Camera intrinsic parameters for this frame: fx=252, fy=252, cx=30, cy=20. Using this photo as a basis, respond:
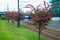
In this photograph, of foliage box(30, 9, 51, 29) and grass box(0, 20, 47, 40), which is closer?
grass box(0, 20, 47, 40)

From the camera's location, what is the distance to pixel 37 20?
19047 mm

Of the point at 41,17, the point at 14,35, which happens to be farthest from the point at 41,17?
the point at 14,35

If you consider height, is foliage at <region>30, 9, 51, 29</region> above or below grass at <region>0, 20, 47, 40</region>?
above

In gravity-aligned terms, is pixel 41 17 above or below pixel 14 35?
above

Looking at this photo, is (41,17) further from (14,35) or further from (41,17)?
(14,35)

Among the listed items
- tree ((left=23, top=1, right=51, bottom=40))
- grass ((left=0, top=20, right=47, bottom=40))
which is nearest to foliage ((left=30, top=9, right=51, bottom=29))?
tree ((left=23, top=1, right=51, bottom=40))

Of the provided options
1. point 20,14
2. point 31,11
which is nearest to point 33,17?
point 31,11

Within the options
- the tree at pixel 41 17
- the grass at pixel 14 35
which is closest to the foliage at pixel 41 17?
the tree at pixel 41 17

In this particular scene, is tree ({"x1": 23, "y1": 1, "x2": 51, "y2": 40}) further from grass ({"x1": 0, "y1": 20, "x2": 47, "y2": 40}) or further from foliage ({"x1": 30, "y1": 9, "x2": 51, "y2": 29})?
grass ({"x1": 0, "y1": 20, "x2": 47, "y2": 40})

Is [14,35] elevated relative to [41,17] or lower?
lower

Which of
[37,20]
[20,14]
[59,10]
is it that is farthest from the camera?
[59,10]

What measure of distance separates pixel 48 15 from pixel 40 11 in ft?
2.25

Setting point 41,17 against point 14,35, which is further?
point 14,35

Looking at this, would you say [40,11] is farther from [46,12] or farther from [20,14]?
[20,14]
